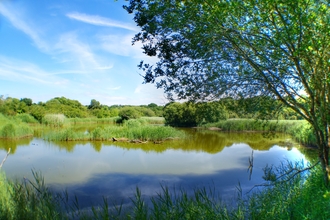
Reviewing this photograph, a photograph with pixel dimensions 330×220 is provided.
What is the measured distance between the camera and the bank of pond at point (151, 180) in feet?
11.0

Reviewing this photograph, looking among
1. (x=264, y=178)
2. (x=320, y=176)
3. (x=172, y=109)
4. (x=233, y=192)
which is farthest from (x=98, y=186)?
(x=172, y=109)

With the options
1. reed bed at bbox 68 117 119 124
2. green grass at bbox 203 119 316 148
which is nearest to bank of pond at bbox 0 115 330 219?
green grass at bbox 203 119 316 148

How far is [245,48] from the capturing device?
4.49 meters

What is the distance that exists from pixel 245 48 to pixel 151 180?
4058 millimetres

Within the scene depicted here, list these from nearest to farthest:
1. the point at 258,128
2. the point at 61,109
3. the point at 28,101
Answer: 1. the point at 258,128
2. the point at 61,109
3. the point at 28,101

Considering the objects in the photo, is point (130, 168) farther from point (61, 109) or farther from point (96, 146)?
point (61, 109)

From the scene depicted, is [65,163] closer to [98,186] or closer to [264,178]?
[98,186]

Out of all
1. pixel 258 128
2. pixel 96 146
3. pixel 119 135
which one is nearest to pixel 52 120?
pixel 119 135

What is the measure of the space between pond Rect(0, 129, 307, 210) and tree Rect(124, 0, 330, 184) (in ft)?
3.90

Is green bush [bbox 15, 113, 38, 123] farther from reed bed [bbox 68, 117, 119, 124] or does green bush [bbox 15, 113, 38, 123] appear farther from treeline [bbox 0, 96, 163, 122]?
reed bed [bbox 68, 117, 119, 124]

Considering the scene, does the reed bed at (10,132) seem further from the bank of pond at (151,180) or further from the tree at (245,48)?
the tree at (245,48)

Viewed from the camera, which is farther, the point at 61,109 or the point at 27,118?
the point at 61,109

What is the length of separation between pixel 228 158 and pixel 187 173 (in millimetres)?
2968

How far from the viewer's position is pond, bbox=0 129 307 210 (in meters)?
6.16
